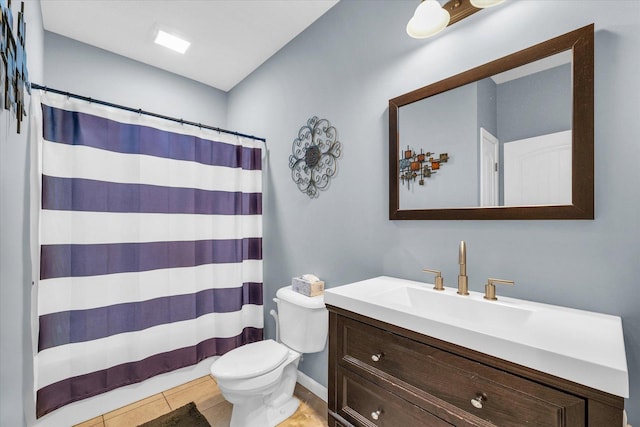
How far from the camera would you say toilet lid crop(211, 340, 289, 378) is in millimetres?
1524

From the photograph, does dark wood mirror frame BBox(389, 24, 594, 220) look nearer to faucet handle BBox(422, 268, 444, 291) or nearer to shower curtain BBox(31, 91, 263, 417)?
faucet handle BBox(422, 268, 444, 291)

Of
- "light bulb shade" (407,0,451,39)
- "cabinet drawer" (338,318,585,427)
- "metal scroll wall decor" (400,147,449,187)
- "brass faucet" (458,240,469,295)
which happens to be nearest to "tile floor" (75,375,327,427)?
"cabinet drawer" (338,318,585,427)

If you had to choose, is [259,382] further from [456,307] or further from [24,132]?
[24,132]

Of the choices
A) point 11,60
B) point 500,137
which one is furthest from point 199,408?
point 500,137

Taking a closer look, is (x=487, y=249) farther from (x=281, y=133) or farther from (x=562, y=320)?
(x=281, y=133)

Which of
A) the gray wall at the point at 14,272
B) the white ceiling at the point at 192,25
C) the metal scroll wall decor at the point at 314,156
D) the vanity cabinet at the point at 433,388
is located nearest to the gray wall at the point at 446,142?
the metal scroll wall decor at the point at 314,156

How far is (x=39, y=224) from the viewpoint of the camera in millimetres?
1533

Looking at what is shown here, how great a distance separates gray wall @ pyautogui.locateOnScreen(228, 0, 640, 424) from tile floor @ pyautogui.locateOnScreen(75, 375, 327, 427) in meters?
0.18

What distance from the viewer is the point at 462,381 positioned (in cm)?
84

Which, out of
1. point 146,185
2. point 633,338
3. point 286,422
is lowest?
point 286,422

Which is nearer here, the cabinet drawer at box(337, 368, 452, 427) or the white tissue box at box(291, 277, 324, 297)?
the cabinet drawer at box(337, 368, 452, 427)

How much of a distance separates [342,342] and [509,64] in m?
1.32

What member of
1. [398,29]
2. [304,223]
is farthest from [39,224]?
[398,29]

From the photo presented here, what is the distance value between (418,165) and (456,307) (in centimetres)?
69
